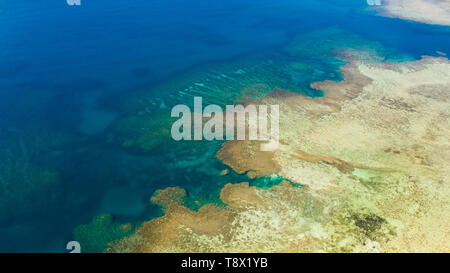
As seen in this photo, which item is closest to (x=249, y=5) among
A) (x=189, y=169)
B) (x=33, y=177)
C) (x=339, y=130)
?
(x=339, y=130)

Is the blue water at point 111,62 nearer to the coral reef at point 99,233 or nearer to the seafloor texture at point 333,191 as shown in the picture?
the coral reef at point 99,233

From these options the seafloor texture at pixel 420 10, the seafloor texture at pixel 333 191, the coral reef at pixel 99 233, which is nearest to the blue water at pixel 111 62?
the coral reef at pixel 99 233

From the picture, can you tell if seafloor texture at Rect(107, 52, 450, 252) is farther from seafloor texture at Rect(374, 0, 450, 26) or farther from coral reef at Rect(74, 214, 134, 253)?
seafloor texture at Rect(374, 0, 450, 26)

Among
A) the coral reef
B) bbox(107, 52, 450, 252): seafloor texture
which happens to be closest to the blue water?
the coral reef

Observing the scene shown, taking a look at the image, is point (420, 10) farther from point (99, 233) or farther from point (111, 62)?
point (99, 233)

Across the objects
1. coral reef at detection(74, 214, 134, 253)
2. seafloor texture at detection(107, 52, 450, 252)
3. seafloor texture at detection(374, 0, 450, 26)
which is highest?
seafloor texture at detection(374, 0, 450, 26)

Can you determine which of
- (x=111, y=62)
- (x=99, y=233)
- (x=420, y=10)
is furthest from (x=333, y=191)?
(x=420, y=10)
